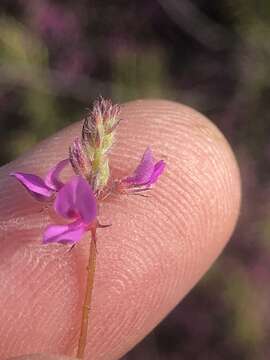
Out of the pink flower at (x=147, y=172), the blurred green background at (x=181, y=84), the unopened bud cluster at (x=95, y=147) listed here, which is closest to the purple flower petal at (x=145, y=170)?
the pink flower at (x=147, y=172)

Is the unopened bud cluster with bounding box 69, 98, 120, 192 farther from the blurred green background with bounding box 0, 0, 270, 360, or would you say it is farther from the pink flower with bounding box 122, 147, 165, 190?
the blurred green background with bounding box 0, 0, 270, 360

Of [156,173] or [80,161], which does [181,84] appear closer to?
[156,173]

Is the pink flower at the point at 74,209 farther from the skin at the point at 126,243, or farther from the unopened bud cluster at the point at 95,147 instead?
the skin at the point at 126,243

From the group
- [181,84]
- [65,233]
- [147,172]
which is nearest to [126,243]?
[147,172]

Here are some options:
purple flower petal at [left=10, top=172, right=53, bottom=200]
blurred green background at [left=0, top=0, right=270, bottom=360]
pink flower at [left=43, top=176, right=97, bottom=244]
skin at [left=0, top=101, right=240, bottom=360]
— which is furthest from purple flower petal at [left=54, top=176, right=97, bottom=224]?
blurred green background at [left=0, top=0, right=270, bottom=360]

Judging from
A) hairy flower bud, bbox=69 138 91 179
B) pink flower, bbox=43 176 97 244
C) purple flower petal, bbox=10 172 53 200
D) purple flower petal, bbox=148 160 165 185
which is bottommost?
pink flower, bbox=43 176 97 244

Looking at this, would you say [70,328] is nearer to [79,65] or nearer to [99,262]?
[99,262]

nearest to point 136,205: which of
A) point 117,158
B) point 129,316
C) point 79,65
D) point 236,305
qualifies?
point 117,158
